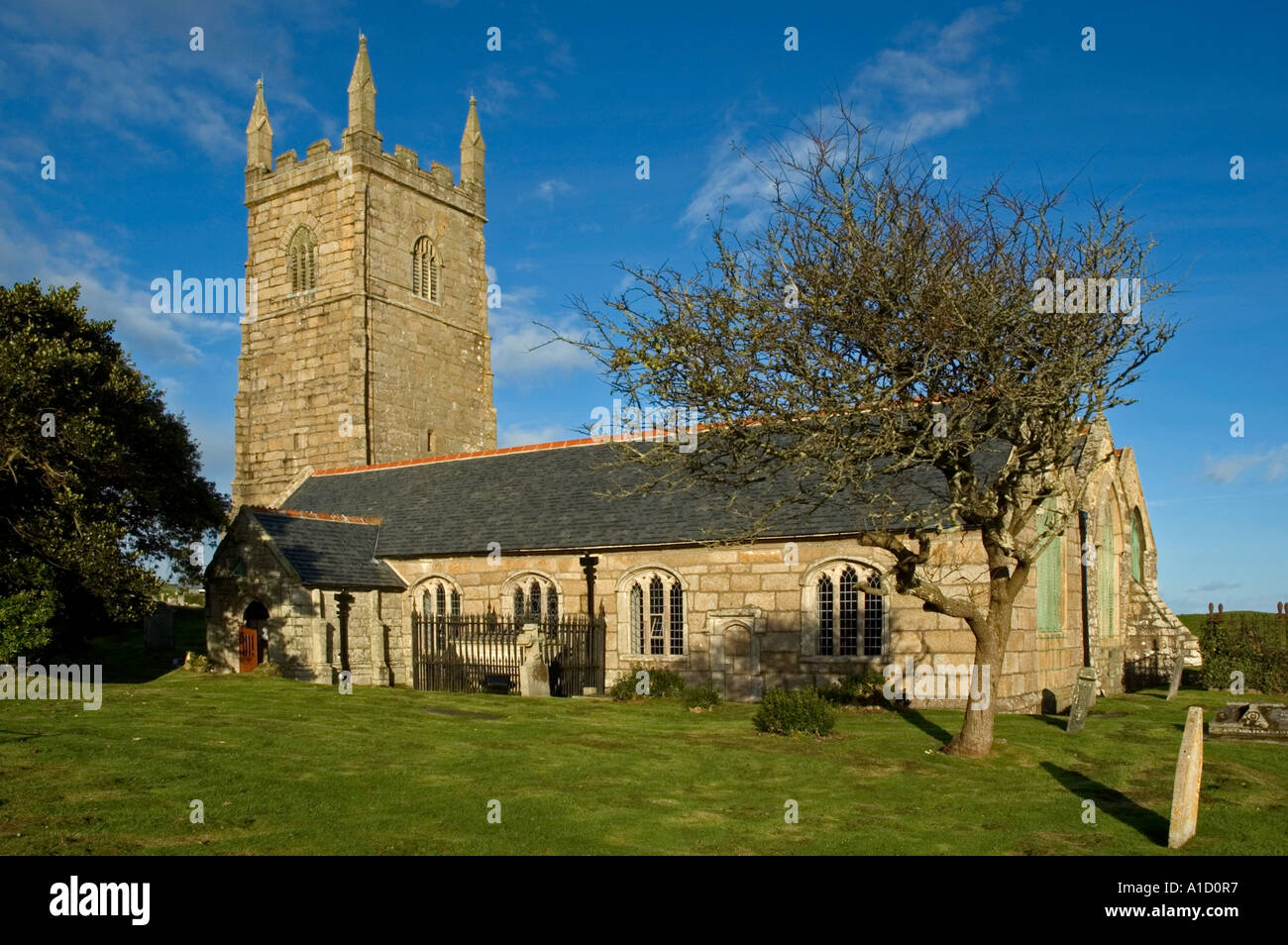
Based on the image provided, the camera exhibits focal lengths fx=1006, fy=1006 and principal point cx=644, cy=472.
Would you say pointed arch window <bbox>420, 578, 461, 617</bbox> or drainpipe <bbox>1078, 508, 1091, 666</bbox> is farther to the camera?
pointed arch window <bbox>420, 578, 461, 617</bbox>

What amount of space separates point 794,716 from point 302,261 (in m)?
38.0

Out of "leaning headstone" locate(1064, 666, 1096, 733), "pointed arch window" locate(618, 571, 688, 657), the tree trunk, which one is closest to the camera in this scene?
the tree trunk

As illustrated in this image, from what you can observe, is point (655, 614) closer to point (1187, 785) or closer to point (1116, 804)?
point (1116, 804)

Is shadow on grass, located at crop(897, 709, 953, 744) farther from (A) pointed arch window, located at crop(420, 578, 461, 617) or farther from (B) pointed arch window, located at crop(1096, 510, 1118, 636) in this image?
(A) pointed arch window, located at crop(420, 578, 461, 617)

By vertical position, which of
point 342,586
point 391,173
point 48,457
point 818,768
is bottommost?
point 818,768

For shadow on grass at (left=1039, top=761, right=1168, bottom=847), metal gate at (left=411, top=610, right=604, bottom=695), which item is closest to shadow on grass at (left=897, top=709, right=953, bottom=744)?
shadow on grass at (left=1039, top=761, right=1168, bottom=847)

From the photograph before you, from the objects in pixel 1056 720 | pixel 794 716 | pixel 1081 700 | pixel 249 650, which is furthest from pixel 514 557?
pixel 1081 700

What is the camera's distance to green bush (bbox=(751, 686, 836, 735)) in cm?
1789

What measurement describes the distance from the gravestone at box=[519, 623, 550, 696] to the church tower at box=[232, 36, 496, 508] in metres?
20.2

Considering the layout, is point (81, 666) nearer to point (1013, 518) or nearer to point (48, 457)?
point (48, 457)

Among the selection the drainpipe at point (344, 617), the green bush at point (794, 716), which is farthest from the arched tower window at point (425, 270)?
the green bush at point (794, 716)
